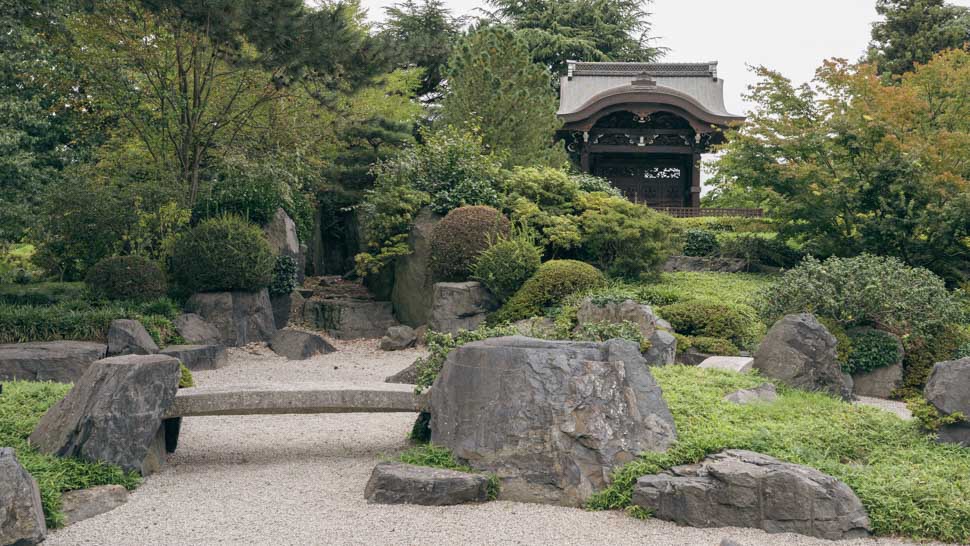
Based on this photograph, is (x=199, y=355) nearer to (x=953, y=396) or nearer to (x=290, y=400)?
(x=290, y=400)

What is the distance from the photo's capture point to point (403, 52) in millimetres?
12578

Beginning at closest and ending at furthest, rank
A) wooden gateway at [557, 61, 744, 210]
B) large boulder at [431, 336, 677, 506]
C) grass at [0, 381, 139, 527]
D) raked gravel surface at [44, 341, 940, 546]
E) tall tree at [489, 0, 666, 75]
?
1. raked gravel surface at [44, 341, 940, 546]
2. grass at [0, 381, 139, 527]
3. large boulder at [431, 336, 677, 506]
4. wooden gateway at [557, 61, 744, 210]
5. tall tree at [489, 0, 666, 75]

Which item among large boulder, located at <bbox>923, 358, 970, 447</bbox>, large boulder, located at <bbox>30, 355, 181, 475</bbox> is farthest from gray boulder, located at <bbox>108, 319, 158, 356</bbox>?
large boulder, located at <bbox>923, 358, 970, 447</bbox>

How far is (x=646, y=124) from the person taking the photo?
24297mm

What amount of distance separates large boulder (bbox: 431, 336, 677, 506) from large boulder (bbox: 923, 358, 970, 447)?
7.13 ft

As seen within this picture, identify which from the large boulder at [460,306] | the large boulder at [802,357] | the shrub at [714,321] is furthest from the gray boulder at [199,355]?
the large boulder at [802,357]

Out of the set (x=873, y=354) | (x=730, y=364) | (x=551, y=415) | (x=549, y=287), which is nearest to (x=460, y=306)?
(x=549, y=287)

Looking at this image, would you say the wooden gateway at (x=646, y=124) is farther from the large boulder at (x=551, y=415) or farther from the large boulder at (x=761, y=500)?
the large boulder at (x=761, y=500)

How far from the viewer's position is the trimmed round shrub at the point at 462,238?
1371cm

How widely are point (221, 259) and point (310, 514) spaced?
8408 mm

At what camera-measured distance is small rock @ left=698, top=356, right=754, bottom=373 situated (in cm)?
853

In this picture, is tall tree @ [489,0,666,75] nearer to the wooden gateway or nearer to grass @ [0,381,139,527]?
the wooden gateway

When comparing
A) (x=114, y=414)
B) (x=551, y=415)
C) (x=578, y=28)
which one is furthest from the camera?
(x=578, y=28)

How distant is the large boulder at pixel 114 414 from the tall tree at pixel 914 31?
24.4 meters
